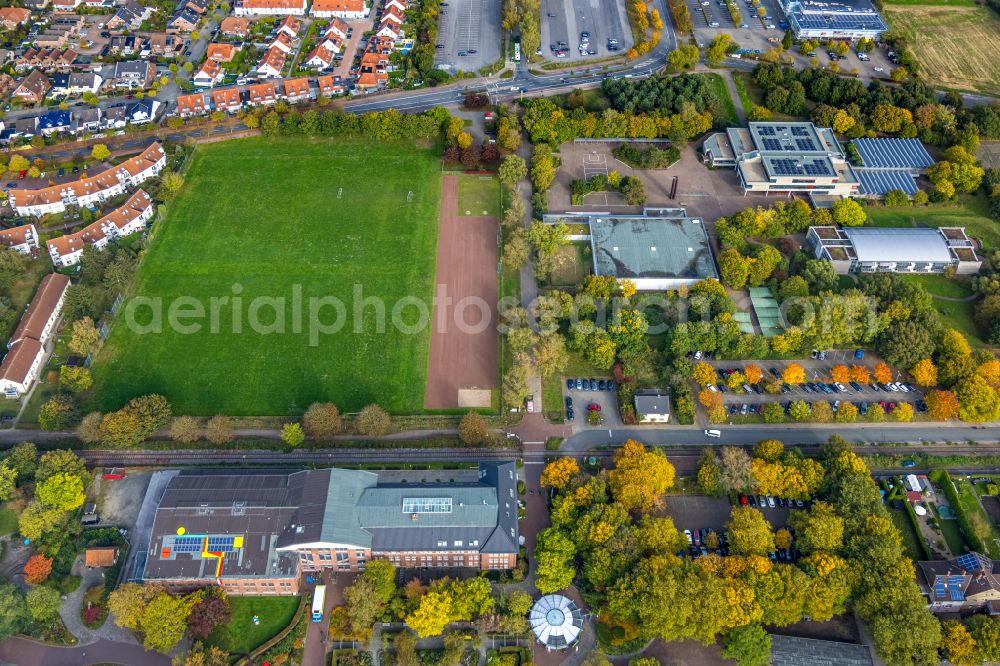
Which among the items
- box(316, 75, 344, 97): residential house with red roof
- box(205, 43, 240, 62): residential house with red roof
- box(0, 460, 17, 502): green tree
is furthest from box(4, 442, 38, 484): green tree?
box(205, 43, 240, 62): residential house with red roof

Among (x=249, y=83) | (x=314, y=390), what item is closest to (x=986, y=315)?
(x=314, y=390)

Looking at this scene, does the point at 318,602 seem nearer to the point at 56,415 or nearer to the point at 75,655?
the point at 75,655

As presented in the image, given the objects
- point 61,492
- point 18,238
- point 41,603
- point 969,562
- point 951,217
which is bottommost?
point 41,603

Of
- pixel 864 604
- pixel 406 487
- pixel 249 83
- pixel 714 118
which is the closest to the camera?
pixel 864 604

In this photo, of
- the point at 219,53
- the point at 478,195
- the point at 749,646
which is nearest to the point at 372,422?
the point at 749,646

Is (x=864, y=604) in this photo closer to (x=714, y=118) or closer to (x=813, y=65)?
(x=714, y=118)

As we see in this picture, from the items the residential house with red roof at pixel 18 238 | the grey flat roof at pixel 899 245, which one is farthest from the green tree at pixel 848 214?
the residential house with red roof at pixel 18 238
